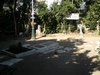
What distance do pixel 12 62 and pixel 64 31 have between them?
10.5 meters

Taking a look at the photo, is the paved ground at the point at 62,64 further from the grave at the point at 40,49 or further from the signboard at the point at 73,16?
the signboard at the point at 73,16

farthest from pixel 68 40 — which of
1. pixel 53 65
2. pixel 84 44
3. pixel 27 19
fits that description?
pixel 53 65

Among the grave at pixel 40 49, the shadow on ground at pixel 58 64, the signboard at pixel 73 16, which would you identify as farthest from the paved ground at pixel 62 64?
the signboard at pixel 73 16

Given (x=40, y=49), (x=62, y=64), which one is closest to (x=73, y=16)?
(x=40, y=49)

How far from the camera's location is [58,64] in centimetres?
1091

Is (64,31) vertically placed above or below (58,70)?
above

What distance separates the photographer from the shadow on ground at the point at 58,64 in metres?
9.65

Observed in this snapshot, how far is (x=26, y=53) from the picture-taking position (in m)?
12.5

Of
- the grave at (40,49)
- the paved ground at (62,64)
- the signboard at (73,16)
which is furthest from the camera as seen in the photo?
the signboard at (73,16)

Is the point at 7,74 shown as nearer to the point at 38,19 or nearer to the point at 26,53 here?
the point at 26,53

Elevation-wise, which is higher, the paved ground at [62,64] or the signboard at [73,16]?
the signboard at [73,16]

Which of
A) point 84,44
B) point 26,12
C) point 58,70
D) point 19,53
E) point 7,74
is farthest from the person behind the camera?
point 26,12

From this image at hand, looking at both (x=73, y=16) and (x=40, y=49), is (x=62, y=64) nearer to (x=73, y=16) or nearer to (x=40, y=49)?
(x=40, y=49)

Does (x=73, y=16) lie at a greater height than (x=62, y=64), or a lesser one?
greater
